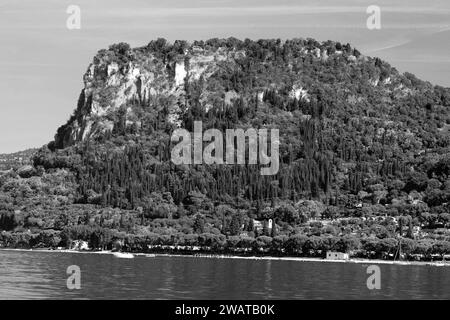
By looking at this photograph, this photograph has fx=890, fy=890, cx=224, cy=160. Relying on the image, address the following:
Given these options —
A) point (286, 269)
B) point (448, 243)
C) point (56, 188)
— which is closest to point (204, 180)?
point (56, 188)

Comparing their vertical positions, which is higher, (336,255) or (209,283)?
(209,283)

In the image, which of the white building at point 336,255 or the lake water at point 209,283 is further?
the white building at point 336,255

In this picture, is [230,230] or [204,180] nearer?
[230,230]

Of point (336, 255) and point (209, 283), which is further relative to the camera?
point (336, 255)

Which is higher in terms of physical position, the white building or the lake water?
the lake water

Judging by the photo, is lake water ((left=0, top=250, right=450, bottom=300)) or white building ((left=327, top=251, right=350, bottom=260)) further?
white building ((left=327, top=251, right=350, bottom=260))

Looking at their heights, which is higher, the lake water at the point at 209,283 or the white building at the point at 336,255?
the lake water at the point at 209,283
